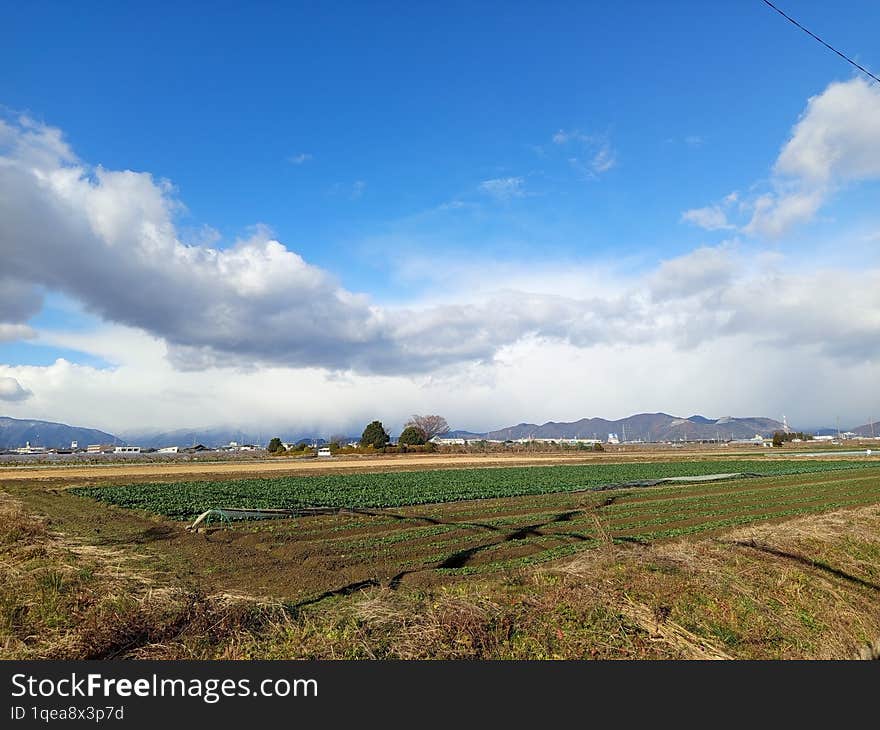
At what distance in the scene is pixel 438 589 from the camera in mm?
11500

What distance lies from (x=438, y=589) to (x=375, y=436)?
117370 mm

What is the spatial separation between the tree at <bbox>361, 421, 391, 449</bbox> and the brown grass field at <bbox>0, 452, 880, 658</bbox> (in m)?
105

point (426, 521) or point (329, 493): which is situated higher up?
point (426, 521)

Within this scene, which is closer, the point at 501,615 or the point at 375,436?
the point at 501,615

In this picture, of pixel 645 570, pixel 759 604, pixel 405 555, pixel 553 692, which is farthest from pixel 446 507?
pixel 553 692

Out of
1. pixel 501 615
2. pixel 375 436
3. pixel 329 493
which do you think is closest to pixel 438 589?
pixel 501 615

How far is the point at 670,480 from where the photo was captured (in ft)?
137

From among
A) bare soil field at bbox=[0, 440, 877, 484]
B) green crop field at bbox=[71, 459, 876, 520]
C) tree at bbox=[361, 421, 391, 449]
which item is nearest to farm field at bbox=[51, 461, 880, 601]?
green crop field at bbox=[71, 459, 876, 520]

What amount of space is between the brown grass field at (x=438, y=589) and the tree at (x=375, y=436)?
10492 centimetres

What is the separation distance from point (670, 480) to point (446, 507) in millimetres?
22445

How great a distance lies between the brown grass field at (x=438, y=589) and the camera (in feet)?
25.9

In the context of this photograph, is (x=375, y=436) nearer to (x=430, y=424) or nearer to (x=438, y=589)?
(x=430, y=424)

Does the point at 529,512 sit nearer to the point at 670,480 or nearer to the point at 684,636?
the point at 684,636

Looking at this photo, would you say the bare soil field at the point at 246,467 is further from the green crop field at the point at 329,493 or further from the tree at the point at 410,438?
the tree at the point at 410,438
